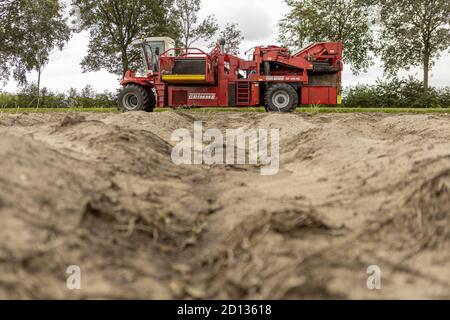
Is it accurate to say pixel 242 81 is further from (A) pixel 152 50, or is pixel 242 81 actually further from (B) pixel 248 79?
(A) pixel 152 50

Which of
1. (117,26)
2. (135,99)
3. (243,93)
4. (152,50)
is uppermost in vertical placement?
(117,26)

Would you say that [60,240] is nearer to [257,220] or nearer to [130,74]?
[257,220]

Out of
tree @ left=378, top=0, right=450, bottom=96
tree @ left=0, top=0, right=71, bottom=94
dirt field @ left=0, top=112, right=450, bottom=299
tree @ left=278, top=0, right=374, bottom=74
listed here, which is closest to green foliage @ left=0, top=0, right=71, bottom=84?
tree @ left=0, top=0, right=71, bottom=94

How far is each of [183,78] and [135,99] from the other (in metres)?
1.73

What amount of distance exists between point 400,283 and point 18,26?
31351mm

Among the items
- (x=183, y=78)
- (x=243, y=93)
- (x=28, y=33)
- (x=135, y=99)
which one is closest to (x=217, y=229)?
(x=183, y=78)

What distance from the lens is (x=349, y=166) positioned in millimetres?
4039

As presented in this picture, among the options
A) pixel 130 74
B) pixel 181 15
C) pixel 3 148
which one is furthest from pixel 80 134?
pixel 181 15

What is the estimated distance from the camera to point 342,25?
95.5ft

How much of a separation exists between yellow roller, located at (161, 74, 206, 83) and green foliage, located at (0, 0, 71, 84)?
1870 cm

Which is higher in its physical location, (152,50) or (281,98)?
(152,50)

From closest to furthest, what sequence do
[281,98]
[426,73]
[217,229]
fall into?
1. [217,229]
2. [281,98]
3. [426,73]

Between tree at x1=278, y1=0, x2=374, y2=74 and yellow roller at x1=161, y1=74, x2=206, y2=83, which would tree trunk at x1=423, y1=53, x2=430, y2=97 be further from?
yellow roller at x1=161, y1=74, x2=206, y2=83

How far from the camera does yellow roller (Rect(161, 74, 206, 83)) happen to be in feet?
44.5
